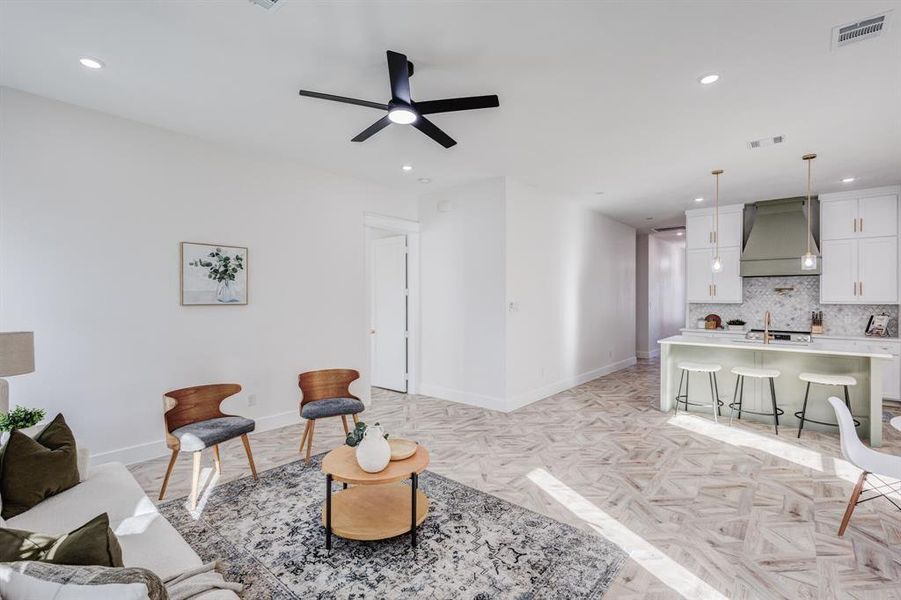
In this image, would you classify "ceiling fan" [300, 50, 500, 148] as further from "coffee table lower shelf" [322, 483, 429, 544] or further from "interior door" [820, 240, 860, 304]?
"interior door" [820, 240, 860, 304]

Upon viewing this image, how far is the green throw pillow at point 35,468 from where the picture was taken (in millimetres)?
1952

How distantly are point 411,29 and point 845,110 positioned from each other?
351cm

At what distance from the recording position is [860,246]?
5883 mm

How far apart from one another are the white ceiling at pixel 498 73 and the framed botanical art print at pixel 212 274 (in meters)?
1.08

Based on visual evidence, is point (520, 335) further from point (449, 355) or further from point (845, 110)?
point (845, 110)

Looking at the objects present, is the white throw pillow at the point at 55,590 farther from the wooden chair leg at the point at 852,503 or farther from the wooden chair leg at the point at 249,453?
the wooden chair leg at the point at 852,503

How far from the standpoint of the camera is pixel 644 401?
575 centimetres

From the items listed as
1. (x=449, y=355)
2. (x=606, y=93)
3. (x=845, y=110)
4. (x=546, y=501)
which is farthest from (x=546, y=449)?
(x=845, y=110)

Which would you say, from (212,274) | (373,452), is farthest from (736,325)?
(212,274)

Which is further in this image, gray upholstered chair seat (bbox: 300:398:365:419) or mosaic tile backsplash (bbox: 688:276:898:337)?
mosaic tile backsplash (bbox: 688:276:898:337)

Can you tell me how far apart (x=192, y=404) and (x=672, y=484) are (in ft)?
12.5

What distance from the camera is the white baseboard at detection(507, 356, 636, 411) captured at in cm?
540

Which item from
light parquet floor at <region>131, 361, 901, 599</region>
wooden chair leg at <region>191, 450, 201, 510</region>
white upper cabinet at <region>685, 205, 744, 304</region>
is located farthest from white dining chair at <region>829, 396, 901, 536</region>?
white upper cabinet at <region>685, 205, 744, 304</region>

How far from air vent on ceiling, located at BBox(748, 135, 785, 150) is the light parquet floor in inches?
116
